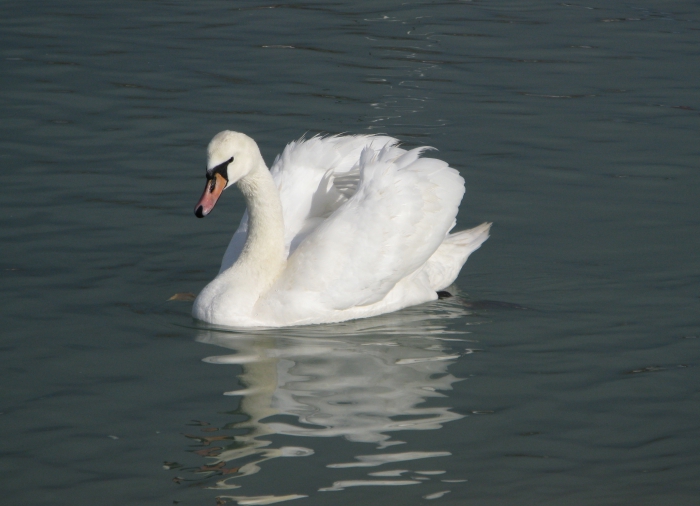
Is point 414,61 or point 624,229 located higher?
point 414,61

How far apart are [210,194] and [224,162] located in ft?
0.76

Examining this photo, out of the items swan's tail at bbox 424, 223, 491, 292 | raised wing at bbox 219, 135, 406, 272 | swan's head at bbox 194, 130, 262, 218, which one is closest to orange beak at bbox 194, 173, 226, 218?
swan's head at bbox 194, 130, 262, 218

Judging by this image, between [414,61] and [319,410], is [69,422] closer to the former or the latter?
[319,410]

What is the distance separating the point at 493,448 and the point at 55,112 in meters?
7.89

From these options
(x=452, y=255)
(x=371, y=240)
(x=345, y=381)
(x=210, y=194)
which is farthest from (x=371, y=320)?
(x=210, y=194)

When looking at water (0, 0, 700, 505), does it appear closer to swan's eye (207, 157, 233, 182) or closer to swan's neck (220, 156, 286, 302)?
swan's neck (220, 156, 286, 302)

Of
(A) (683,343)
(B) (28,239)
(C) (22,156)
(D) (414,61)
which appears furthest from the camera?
(D) (414,61)

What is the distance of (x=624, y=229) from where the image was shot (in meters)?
9.12

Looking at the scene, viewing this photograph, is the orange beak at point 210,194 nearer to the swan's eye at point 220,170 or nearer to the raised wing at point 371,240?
the swan's eye at point 220,170

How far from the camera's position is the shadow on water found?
18.1 ft

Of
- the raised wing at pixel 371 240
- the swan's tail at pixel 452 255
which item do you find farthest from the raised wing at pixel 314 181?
the swan's tail at pixel 452 255

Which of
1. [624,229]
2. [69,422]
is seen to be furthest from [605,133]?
[69,422]

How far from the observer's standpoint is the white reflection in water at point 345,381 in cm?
574

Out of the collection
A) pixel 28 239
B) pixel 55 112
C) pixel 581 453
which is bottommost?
pixel 581 453
